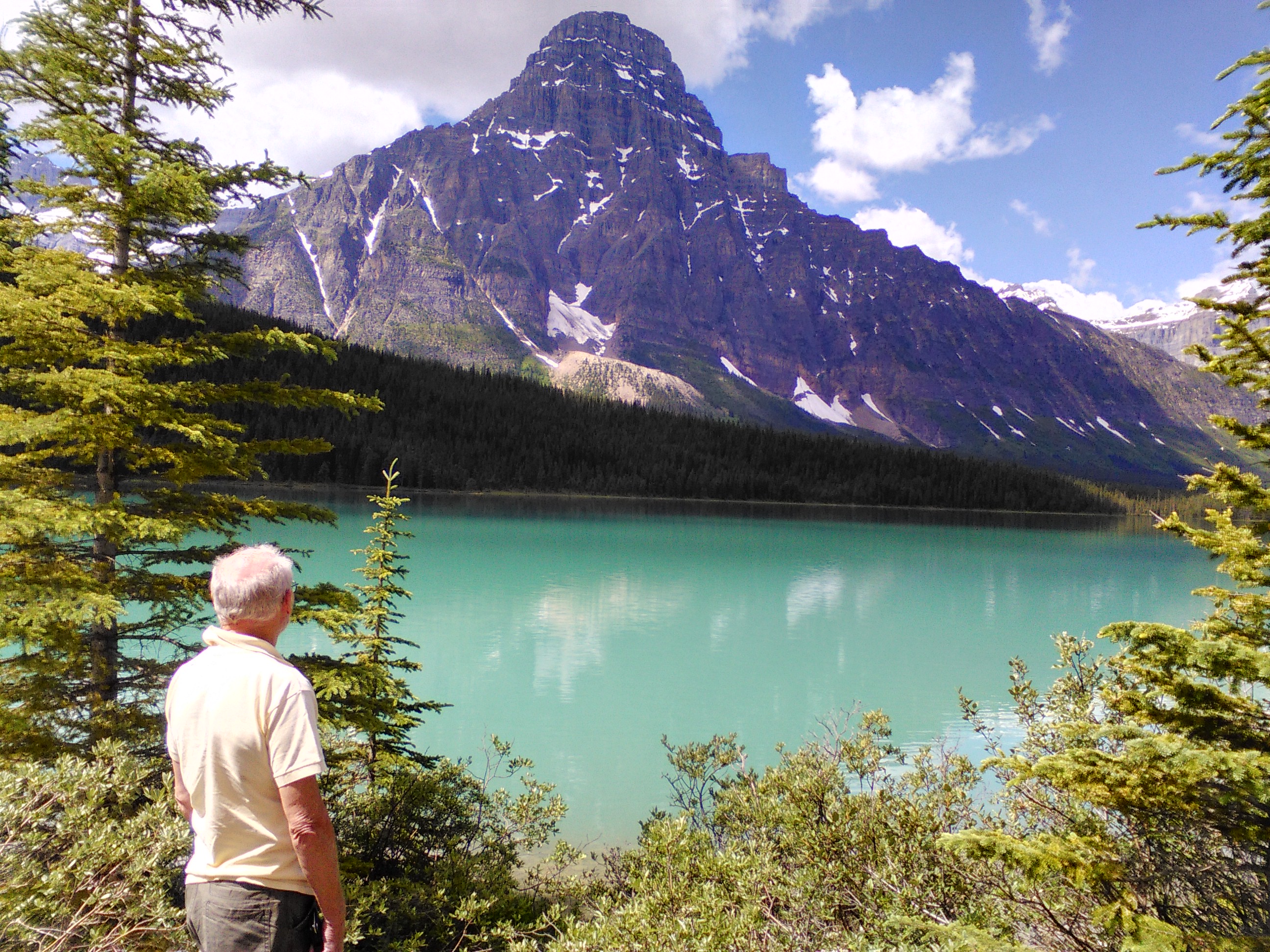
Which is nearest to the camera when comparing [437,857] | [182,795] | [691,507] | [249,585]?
[249,585]

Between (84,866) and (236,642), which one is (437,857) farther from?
(236,642)

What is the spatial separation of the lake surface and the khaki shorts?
7747 mm

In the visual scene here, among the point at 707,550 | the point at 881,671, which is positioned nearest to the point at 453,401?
the point at 707,550

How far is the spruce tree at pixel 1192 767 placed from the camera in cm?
335

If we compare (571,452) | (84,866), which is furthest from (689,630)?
(571,452)

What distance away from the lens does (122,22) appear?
20.1ft

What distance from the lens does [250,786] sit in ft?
8.14

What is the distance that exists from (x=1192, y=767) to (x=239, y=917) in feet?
13.9

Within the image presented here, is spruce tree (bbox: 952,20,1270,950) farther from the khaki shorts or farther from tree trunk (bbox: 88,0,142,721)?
tree trunk (bbox: 88,0,142,721)

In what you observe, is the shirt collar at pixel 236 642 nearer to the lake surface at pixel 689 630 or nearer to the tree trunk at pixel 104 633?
the tree trunk at pixel 104 633

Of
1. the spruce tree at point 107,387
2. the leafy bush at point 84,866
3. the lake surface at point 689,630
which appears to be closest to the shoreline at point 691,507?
the lake surface at point 689,630

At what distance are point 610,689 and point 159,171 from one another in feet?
47.7

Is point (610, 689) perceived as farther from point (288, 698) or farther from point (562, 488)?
point (562, 488)

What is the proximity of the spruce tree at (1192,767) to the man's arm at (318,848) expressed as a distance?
2674 mm
